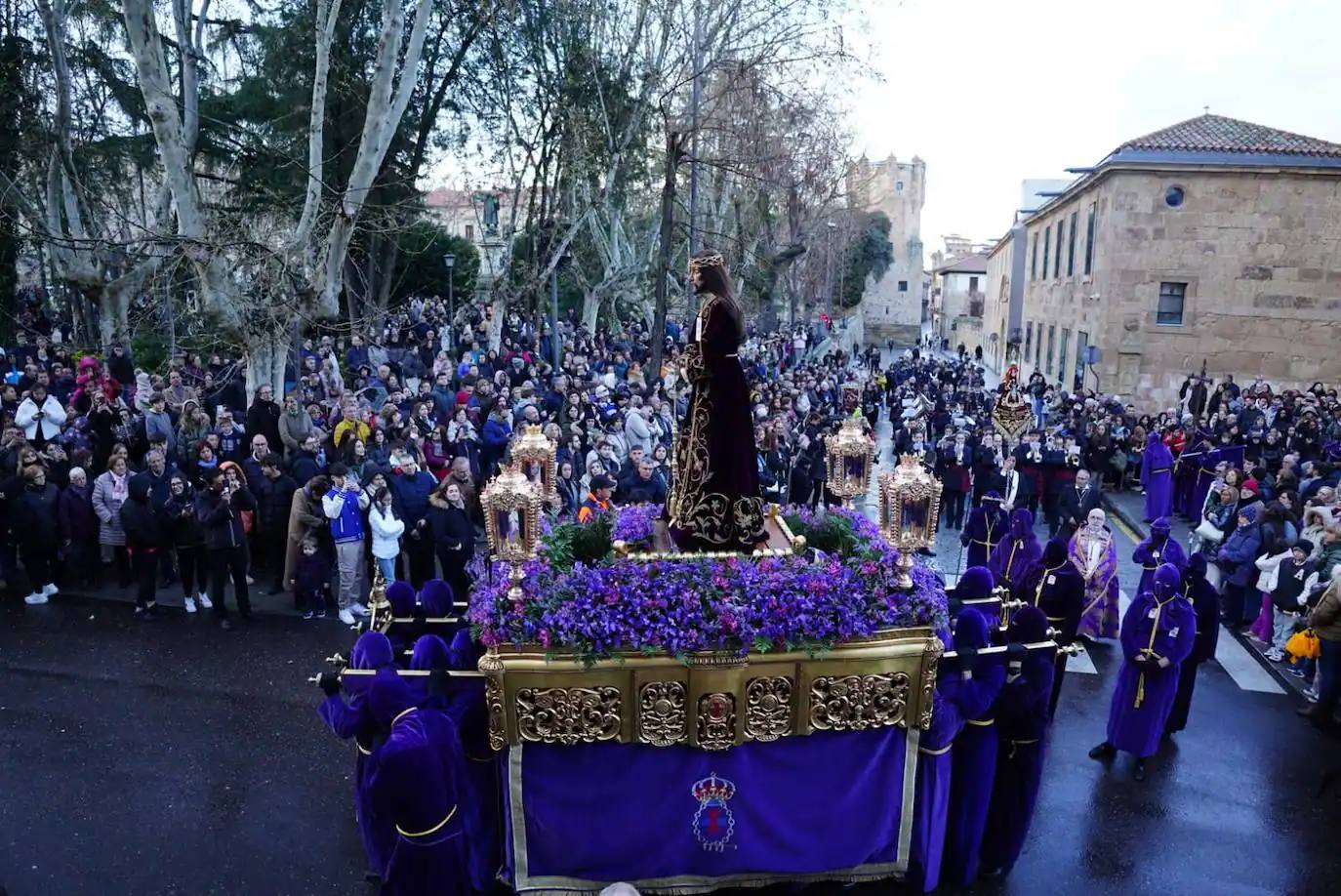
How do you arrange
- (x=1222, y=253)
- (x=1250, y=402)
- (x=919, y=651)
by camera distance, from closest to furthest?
(x=919, y=651), (x=1250, y=402), (x=1222, y=253)

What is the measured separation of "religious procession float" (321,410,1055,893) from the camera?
17.8 ft

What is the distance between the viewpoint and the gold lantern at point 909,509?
19.0ft

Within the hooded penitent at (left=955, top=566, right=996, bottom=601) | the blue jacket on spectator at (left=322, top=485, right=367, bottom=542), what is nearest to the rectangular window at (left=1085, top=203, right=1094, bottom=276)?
the hooded penitent at (left=955, top=566, right=996, bottom=601)

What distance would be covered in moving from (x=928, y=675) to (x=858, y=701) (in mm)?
475

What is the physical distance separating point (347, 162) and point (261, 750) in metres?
21.2

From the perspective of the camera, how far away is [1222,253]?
24484 mm

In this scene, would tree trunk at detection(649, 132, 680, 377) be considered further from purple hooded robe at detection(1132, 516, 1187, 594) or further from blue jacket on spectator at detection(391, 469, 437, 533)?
purple hooded robe at detection(1132, 516, 1187, 594)

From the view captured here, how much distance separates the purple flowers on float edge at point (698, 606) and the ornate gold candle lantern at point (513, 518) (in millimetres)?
203

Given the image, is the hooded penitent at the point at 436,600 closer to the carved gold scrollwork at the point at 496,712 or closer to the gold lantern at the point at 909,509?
the carved gold scrollwork at the point at 496,712

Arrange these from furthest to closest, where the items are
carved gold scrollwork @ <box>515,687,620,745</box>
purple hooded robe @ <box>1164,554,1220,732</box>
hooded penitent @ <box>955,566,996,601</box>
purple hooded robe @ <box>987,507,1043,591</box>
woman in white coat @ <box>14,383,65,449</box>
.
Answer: woman in white coat @ <box>14,383,65,449</box>
purple hooded robe @ <box>987,507,1043,591</box>
purple hooded robe @ <box>1164,554,1220,732</box>
hooded penitent @ <box>955,566,996,601</box>
carved gold scrollwork @ <box>515,687,620,745</box>

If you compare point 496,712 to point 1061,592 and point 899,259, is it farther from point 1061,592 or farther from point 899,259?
point 899,259

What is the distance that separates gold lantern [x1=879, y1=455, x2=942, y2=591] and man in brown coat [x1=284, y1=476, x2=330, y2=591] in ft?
22.9

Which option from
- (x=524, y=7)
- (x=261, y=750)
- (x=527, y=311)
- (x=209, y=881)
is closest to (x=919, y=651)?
(x=209, y=881)

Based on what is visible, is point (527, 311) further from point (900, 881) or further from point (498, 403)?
point (900, 881)
